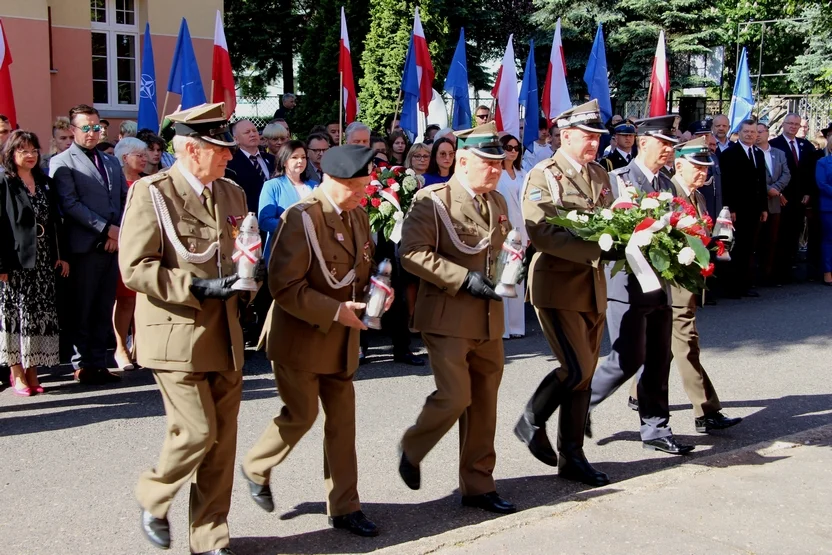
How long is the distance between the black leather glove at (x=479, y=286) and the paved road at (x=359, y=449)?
44.0 inches

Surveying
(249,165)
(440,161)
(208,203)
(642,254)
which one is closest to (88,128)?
(249,165)

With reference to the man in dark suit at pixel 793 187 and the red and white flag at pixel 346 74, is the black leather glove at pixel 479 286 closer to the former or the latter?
the red and white flag at pixel 346 74

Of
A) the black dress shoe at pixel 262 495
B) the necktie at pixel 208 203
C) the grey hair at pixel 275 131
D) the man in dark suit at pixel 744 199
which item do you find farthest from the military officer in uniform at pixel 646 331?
the man in dark suit at pixel 744 199

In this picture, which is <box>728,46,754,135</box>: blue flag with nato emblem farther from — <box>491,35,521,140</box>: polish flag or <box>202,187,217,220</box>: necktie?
<box>202,187,217,220</box>: necktie

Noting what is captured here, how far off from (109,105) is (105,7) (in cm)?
206

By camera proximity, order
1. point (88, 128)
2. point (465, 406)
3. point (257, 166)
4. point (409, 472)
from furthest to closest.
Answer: point (257, 166) < point (88, 128) < point (409, 472) < point (465, 406)

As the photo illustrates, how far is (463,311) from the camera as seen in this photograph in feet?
17.1

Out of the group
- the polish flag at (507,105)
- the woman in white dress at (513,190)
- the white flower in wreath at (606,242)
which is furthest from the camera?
the polish flag at (507,105)

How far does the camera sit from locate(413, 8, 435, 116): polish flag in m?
13.4

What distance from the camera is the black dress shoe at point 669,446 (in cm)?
640

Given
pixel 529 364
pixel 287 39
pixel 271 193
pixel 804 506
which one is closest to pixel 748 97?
pixel 529 364

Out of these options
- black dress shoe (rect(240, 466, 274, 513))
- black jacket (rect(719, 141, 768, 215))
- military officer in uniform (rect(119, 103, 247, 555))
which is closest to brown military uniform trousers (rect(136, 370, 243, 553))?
military officer in uniform (rect(119, 103, 247, 555))

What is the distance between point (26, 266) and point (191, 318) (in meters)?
3.59

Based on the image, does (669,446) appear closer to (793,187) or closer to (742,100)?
(793,187)
